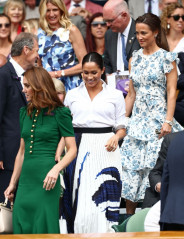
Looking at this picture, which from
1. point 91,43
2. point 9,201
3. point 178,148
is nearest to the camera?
Result: point 178,148

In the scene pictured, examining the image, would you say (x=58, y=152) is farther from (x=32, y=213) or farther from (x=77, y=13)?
(x=77, y=13)

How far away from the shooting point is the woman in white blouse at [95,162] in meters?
8.16

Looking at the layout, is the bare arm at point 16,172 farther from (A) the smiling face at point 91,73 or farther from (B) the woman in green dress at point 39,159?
(A) the smiling face at point 91,73

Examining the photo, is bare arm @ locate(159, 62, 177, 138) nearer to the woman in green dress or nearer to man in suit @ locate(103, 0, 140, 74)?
man in suit @ locate(103, 0, 140, 74)

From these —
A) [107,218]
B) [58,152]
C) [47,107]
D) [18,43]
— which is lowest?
[107,218]

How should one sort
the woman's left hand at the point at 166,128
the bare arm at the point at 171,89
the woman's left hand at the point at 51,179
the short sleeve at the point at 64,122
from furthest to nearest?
the bare arm at the point at 171,89 < the woman's left hand at the point at 166,128 < the short sleeve at the point at 64,122 < the woman's left hand at the point at 51,179

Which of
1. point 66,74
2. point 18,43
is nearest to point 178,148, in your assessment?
point 18,43

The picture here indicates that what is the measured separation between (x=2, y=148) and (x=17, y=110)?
40 centimetres

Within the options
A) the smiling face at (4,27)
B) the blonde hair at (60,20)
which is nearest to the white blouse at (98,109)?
the blonde hair at (60,20)

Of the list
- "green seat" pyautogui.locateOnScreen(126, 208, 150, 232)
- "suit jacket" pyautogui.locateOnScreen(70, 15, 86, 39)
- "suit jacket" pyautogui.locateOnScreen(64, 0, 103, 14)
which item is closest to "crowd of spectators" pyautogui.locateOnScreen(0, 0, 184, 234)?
"green seat" pyautogui.locateOnScreen(126, 208, 150, 232)

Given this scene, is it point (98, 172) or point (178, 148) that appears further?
point (98, 172)

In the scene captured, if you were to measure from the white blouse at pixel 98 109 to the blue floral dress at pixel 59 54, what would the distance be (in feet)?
6.31

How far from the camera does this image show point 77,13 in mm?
11969

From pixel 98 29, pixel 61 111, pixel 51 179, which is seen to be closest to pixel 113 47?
pixel 98 29
